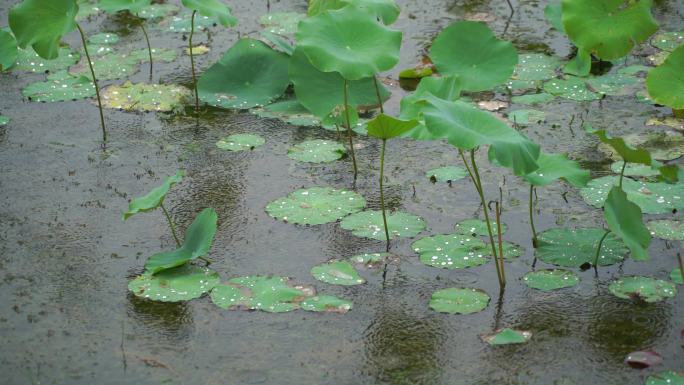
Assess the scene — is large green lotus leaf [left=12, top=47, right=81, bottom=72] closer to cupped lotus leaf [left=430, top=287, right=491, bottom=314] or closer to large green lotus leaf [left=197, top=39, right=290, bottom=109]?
large green lotus leaf [left=197, top=39, right=290, bottom=109]

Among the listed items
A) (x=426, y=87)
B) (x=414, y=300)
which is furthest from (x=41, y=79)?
(x=414, y=300)

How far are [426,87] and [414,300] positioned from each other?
84cm

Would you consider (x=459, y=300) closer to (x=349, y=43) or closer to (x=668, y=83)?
(x=349, y=43)

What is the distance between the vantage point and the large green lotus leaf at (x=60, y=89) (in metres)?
4.41

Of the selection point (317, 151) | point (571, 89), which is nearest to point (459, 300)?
point (317, 151)

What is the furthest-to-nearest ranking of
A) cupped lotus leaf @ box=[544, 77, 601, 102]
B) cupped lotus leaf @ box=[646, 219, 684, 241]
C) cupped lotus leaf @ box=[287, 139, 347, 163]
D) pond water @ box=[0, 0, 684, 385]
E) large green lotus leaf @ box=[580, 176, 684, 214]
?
1. cupped lotus leaf @ box=[544, 77, 601, 102]
2. cupped lotus leaf @ box=[287, 139, 347, 163]
3. large green lotus leaf @ box=[580, 176, 684, 214]
4. cupped lotus leaf @ box=[646, 219, 684, 241]
5. pond water @ box=[0, 0, 684, 385]

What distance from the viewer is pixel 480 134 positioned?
2.85 m

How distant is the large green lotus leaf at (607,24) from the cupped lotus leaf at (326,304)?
171 cm

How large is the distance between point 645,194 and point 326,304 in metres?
1.32

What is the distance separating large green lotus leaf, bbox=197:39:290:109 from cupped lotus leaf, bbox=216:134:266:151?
32 centimetres

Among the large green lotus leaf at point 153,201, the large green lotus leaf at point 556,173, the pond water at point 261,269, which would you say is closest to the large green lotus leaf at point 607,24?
the pond water at point 261,269

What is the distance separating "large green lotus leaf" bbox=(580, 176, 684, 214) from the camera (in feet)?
11.4

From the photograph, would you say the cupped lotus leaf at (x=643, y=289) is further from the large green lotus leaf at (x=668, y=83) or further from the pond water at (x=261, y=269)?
the large green lotus leaf at (x=668, y=83)

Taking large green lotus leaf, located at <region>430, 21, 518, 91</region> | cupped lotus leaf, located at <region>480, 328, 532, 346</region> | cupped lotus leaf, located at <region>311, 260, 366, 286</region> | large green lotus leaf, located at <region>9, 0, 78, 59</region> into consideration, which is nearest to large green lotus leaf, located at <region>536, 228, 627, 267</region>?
cupped lotus leaf, located at <region>480, 328, 532, 346</region>
